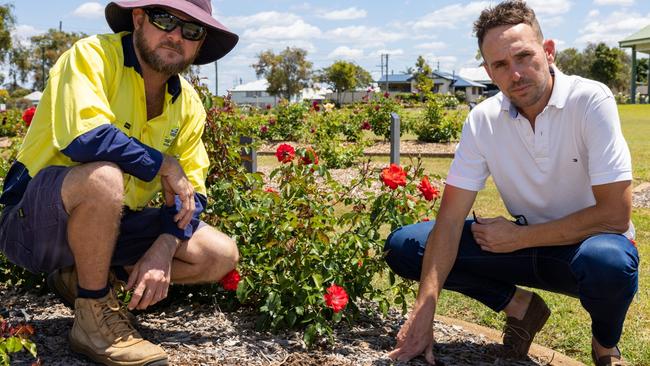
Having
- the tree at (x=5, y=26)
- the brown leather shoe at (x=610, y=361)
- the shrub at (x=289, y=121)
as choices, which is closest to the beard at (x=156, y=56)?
the brown leather shoe at (x=610, y=361)

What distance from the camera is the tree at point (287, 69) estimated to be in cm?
6084

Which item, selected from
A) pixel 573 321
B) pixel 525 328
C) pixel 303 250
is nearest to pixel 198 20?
pixel 303 250

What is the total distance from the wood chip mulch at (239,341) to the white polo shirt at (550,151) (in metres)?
0.66

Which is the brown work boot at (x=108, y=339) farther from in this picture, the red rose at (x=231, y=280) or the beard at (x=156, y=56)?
the beard at (x=156, y=56)

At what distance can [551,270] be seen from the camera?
10.1 feet

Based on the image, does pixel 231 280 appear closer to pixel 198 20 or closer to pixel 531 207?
pixel 198 20

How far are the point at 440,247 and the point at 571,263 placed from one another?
520 millimetres

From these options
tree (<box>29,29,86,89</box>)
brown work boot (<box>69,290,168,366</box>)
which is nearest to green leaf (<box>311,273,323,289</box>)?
brown work boot (<box>69,290,168,366</box>)

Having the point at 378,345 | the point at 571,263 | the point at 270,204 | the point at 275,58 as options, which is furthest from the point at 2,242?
Answer: the point at 275,58

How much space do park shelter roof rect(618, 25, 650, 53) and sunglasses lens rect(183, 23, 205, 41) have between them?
5160 centimetres

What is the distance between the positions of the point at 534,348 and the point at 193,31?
208cm

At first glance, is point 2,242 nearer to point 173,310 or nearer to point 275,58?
point 173,310

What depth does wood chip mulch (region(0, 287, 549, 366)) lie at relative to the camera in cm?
297

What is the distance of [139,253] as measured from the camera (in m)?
3.19
